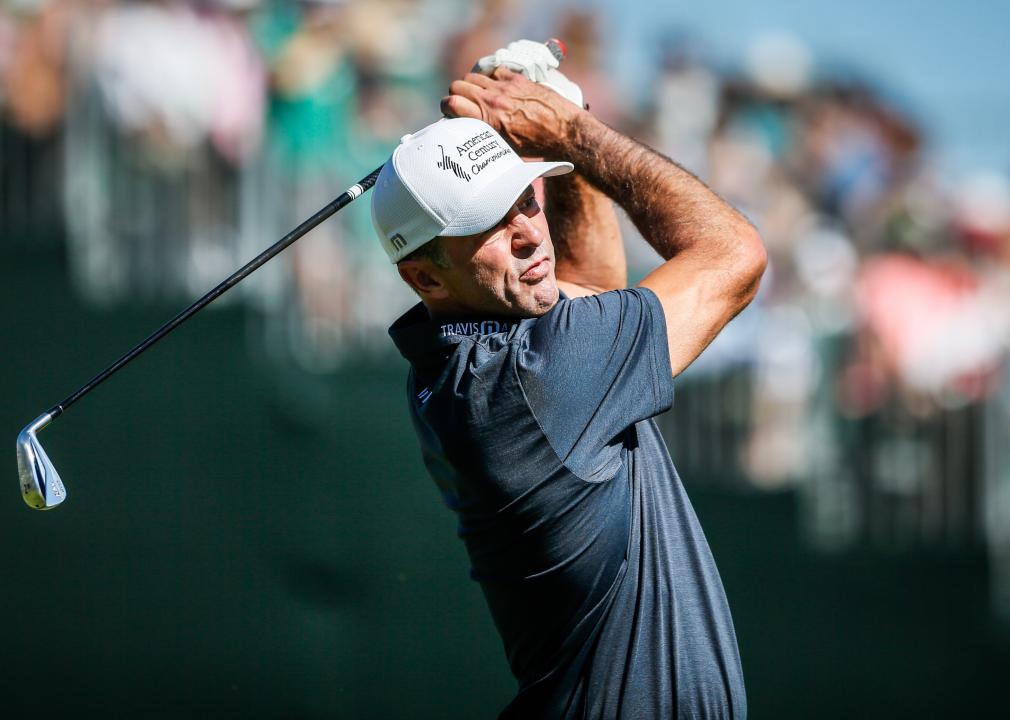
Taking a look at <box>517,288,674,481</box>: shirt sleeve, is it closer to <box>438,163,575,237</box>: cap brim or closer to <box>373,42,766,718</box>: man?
<box>373,42,766,718</box>: man

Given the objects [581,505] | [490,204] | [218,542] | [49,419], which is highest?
[490,204]

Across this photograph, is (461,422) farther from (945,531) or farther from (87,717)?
(945,531)

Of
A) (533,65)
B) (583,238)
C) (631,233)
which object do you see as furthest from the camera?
(631,233)

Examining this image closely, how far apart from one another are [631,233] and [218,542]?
2.58 m

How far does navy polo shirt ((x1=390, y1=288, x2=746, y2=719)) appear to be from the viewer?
2.71 m

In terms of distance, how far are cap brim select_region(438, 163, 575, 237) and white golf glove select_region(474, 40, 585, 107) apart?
55cm

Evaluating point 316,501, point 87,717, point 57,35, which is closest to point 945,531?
point 316,501

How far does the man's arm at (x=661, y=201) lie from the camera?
2838 mm

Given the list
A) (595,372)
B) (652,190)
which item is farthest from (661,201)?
(595,372)

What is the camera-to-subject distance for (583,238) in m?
3.65

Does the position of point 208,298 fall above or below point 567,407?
above

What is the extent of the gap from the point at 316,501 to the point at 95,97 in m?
2.28

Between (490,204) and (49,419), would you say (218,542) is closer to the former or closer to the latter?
(49,419)

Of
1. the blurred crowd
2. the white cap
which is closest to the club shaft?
the white cap
